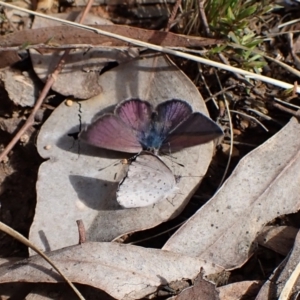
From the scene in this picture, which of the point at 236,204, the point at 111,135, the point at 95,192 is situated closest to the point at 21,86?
the point at 111,135

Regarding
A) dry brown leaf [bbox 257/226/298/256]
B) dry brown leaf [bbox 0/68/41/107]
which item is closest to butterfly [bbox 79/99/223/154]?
dry brown leaf [bbox 0/68/41/107]

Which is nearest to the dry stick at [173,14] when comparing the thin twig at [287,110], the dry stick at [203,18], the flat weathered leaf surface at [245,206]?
the dry stick at [203,18]

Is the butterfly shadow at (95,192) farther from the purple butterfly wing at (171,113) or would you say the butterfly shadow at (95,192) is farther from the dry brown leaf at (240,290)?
the dry brown leaf at (240,290)

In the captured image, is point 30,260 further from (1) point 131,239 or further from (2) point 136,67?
(2) point 136,67

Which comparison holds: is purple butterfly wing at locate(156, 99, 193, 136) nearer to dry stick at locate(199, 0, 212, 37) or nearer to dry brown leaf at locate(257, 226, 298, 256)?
dry stick at locate(199, 0, 212, 37)

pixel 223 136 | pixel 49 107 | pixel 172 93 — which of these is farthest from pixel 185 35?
pixel 49 107
